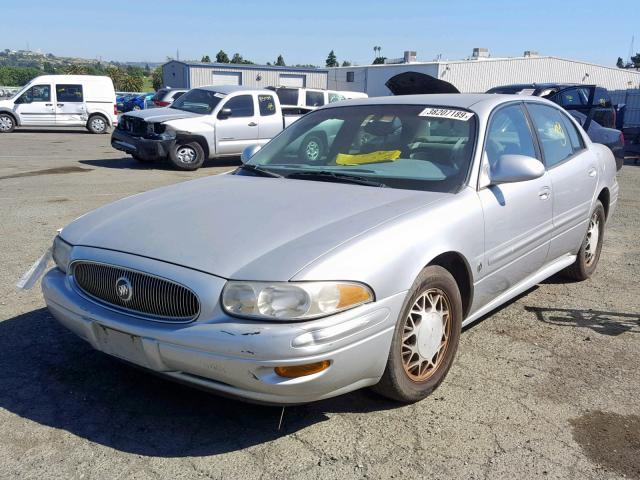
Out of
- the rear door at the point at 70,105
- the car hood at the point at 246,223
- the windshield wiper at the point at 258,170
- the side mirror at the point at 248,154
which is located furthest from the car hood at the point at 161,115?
the rear door at the point at 70,105

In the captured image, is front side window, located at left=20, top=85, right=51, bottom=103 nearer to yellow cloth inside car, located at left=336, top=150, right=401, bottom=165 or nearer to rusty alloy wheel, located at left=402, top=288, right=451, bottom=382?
yellow cloth inside car, located at left=336, top=150, right=401, bottom=165

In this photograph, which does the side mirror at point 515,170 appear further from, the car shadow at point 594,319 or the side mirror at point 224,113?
the side mirror at point 224,113

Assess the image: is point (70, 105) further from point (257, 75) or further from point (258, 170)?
point (257, 75)

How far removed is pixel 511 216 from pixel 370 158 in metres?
0.95

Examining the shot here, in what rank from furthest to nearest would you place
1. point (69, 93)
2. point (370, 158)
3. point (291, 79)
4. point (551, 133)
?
point (291, 79)
point (69, 93)
point (551, 133)
point (370, 158)

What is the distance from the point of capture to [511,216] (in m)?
3.91

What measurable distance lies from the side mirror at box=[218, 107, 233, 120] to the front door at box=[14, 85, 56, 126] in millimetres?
11262

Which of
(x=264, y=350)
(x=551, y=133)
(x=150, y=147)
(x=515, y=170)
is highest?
(x=551, y=133)

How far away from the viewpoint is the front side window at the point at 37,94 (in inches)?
858

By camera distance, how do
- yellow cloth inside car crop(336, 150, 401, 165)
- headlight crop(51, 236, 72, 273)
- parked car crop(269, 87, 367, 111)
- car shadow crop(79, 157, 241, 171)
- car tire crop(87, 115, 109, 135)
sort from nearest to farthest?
1. headlight crop(51, 236, 72, 273)
2. yellow cloth inside car crop(336, 150, 401, 165)
3. car shadow crop(79, 157, 241, 171)
4. parked car crop(269, 87, 367, 111)
5. car tire crop(87, 115, 109, 135)

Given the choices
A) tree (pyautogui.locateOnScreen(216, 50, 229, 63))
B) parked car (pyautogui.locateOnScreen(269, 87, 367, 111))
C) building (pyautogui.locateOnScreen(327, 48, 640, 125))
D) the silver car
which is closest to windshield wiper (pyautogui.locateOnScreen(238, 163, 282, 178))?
the silver car

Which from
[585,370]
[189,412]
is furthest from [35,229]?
[585,370]

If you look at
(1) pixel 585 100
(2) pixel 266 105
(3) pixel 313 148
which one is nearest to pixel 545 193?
(3) pixel 313 148

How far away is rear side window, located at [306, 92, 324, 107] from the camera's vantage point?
1836 centimetres
